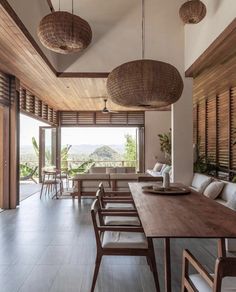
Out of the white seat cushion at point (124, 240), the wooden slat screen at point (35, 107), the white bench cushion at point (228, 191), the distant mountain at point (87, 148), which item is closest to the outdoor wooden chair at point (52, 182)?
the wooden slat screen at point (35, 107)

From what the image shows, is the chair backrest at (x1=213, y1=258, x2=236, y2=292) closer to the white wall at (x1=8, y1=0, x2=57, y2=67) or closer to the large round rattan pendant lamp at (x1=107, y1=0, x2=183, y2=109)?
the large round rattan pendant lamp at (x1=107, y1=0, x2=183, y2=109)

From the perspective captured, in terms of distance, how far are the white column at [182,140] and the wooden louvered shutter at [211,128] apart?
7.14ft

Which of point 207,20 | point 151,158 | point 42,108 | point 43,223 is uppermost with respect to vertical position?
point 207,20

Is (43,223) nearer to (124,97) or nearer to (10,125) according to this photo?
(10,125)

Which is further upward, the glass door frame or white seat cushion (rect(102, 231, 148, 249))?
the glass door frame

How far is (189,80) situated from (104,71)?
1.74 metres

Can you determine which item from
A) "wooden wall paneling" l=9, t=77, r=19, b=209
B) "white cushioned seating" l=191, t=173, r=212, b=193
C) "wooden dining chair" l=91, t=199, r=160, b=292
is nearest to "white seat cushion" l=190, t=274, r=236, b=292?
"wooden dining chair" l=91, t=199, r=160, b=292

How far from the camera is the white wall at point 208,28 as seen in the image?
3748mm

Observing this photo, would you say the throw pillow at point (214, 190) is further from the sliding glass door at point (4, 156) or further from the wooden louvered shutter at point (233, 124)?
the sliding glass door at point (4, 156)

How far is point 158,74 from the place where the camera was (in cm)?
272

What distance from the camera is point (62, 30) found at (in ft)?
10.1

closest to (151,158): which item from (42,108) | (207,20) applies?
(42,108)

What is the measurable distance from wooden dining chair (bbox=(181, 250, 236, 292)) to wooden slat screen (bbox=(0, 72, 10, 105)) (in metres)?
4.95

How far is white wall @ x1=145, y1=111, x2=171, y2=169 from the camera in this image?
11164mm
